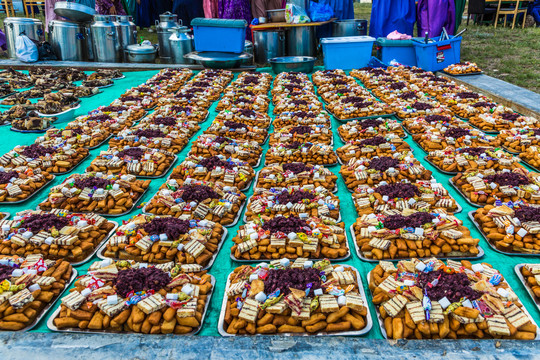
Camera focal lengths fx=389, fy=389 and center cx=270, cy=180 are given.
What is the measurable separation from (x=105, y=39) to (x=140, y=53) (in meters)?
0.86

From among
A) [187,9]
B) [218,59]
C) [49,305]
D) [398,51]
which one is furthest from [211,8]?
[49,305]

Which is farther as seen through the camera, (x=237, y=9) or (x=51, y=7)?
(x=51, y=7)

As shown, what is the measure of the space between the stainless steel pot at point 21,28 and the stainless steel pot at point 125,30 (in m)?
1.72

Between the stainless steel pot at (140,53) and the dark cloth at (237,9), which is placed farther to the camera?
the dark cloth at (237,9)

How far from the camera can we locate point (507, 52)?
413 inches

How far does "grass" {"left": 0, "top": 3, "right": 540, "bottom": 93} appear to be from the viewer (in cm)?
849

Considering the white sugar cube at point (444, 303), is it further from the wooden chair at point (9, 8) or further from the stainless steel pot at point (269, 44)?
the wooden chair at point (9, 8)

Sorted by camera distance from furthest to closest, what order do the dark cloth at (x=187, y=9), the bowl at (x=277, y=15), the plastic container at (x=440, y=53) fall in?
the dark cloth at (x=187, y=9) → the bowl at (x=277, y=15) → the plastic container at (x=440, y=53)

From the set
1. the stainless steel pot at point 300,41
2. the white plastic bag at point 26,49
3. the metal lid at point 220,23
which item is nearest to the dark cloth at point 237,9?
the stainless steel pot at point 300,41

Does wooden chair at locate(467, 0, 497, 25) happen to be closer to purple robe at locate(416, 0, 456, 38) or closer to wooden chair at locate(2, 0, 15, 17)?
purple robe at locate(416, 0, 456, 38)

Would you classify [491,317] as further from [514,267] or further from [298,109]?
[298,109]

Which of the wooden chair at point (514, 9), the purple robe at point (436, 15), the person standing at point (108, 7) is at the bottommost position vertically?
the purple robe at point (436, 15)

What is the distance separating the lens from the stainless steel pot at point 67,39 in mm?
8664

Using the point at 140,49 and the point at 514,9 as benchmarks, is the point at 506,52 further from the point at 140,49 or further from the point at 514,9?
the point at 140,49
